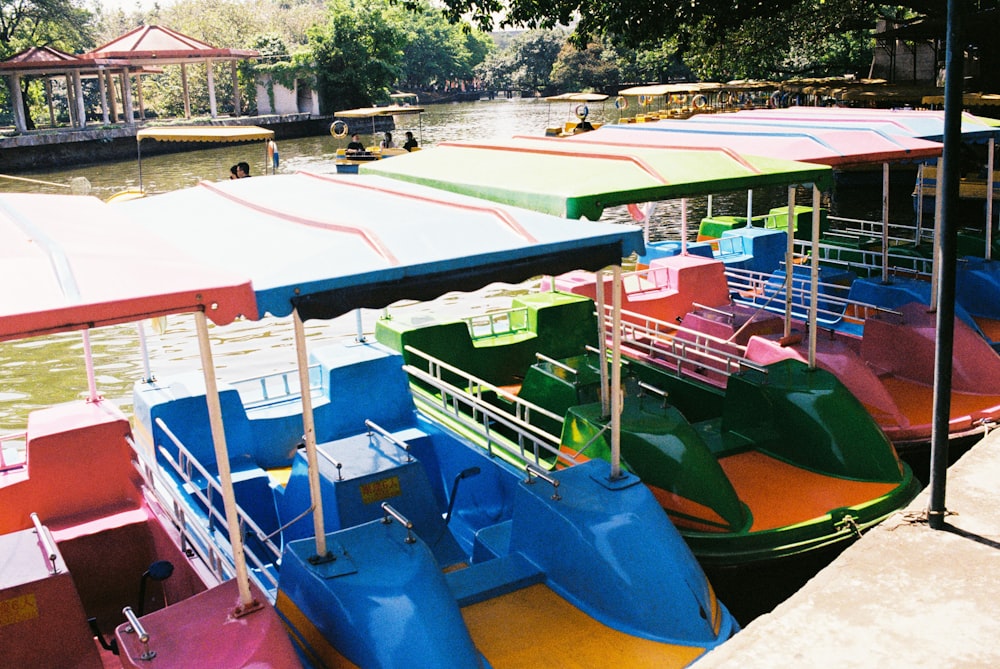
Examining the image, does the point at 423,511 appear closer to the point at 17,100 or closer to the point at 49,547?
the point at 49,547

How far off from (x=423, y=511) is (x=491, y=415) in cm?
100

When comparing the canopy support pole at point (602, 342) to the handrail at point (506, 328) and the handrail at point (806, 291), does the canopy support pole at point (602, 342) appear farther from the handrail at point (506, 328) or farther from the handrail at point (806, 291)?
the handrail at point (806, 291)

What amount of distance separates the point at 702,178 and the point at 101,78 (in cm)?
4555

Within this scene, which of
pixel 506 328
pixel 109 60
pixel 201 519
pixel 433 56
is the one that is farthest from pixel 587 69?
pixel 201 519

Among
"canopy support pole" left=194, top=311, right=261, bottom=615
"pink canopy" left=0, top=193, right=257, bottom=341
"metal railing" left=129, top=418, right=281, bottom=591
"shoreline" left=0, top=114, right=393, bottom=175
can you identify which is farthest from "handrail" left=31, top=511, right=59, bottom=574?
"shoreline" left=0, top=114, right=393, bottom=175

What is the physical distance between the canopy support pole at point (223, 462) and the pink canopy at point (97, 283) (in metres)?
0.20

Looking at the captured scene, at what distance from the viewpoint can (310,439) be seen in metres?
4.71

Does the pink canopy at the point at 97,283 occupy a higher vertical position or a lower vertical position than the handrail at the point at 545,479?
higher

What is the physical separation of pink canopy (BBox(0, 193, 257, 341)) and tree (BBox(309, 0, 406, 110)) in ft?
186

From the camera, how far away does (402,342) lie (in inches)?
353

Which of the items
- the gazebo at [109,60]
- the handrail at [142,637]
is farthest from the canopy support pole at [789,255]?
the gazebo at [109,60]

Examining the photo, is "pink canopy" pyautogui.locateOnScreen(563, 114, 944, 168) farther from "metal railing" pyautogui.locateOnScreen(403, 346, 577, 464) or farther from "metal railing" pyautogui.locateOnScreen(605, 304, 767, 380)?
"metal railing" pyautogui.locateOnScreen(403, 346, 577, 464)

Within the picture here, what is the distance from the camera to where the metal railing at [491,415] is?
6.58 meters

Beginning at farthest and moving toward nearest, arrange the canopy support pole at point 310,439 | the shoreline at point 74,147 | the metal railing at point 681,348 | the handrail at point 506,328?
the shoreline at point 74,147, the handrail at point 506,328, the metal railing at point 681,348, the canopy support pole at point 310,439
